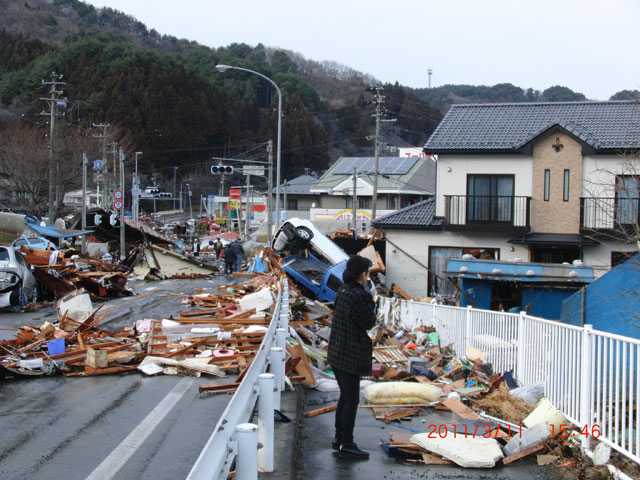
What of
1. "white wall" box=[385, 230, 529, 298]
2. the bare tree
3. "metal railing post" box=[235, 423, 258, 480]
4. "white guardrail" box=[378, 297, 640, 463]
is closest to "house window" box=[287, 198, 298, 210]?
the bare tree

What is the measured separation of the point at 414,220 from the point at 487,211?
328 cm

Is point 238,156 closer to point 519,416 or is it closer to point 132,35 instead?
point 132,35

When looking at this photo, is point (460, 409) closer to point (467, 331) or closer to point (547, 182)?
point (467, 331)

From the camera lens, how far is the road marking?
5.73 metres

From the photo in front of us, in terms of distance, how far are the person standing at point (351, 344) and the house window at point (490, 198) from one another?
22.0m

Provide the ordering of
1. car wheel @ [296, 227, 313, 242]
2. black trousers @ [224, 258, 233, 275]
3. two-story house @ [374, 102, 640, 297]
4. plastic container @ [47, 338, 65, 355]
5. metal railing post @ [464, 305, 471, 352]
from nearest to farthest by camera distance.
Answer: plastic container @ [47, 338, 65, 355]
metal railing post @ [464, 305, 471, 352]
car wheel @ [296, 227, 313, 242]
two-story house @ [374, 102, 640, 297]
black trousers @ [224, 258, 233, 275]

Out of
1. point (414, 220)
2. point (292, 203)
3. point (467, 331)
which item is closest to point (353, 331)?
point (467, 331)

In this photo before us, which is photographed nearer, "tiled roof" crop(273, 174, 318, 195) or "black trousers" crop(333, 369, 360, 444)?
"black trousers" crop(333, 369, 360, 444)

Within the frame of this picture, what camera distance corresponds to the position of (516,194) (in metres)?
27.4

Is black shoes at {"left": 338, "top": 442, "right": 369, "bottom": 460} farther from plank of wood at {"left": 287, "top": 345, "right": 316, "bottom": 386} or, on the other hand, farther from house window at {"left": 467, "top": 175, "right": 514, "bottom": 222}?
house window at {"left": 467, "top": 175, "right": 514, "bottom": 222}

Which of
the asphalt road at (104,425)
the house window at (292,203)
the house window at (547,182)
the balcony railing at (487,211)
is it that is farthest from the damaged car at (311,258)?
the house window at (292,203)

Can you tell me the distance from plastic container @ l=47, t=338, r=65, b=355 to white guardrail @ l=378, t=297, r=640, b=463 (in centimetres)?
706

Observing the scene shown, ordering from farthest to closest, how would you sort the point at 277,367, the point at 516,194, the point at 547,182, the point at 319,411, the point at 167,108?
the point at 167,108, the point at 516,194, the point at 547,182, the point at 319,411, the point at 277,367

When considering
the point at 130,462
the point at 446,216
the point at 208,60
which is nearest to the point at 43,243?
the point at 446,216
